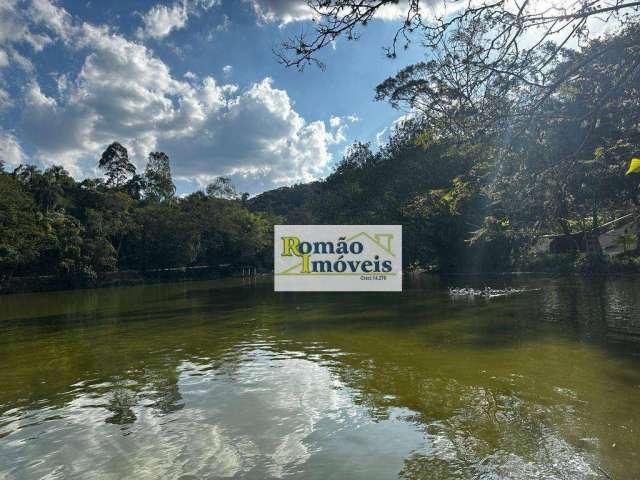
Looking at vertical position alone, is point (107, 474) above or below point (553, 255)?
below

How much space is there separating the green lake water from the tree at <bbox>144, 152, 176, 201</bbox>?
52.5 meters

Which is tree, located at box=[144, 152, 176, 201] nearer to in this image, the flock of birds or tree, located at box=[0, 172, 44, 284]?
tree, located at box=[0, 172, 44, 284]

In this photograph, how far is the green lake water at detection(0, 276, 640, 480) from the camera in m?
4.25

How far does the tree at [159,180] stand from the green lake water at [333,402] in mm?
52495

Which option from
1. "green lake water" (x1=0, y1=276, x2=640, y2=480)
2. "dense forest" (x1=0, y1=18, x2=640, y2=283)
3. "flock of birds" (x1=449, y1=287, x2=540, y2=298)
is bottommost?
"green lake water" (x1=0, y1=276, x2=640, y2=480)

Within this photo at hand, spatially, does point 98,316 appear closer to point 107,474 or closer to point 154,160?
point 107,474

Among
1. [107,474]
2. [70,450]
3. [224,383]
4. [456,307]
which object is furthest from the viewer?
[456,307]

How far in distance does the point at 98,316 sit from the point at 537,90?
17.1m

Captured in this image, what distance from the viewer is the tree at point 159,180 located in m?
62.6

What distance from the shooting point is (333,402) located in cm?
609

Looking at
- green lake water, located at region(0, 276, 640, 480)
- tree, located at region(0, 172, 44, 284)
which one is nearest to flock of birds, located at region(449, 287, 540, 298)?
green lake water, located at region(0, 276, 640, 480)

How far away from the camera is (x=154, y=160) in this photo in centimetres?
6419

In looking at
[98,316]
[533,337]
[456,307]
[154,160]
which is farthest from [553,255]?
[154,160]

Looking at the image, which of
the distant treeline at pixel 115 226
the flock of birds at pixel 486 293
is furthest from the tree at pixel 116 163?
the flock of birds at pixel 486 293
